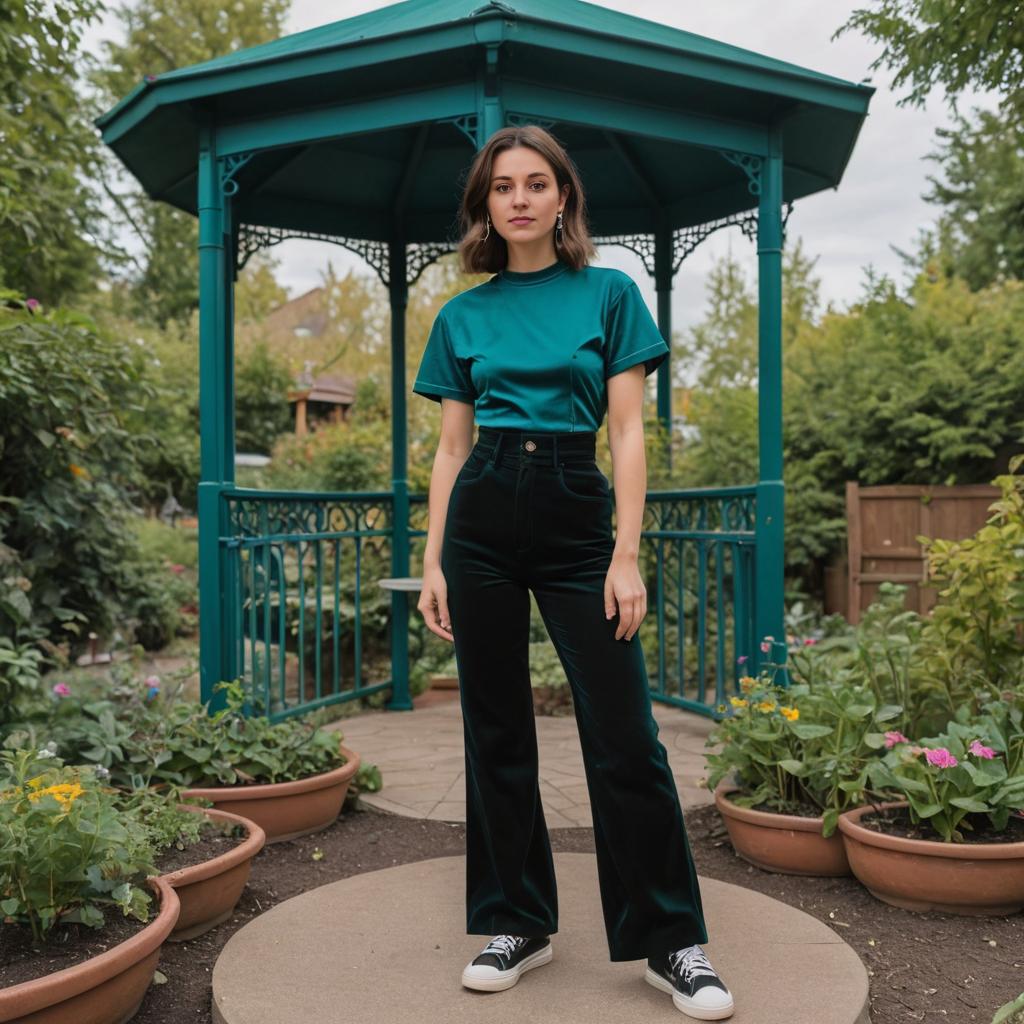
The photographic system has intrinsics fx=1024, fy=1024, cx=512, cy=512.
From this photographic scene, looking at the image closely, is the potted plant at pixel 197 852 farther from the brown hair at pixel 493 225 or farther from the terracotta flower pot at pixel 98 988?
the brown hair at pixel 493 225

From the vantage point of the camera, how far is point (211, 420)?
4.34 metres

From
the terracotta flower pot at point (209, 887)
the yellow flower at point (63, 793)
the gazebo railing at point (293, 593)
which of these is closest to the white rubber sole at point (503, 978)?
the terracotta flower pot at point (209, 887)

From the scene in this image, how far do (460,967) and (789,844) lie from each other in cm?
121

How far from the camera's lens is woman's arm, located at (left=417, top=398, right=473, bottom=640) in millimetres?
2256

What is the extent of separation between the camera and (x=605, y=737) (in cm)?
208

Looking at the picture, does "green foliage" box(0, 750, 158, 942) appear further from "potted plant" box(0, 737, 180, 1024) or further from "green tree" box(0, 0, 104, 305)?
"green tree" box(0, 0, 104, 305)

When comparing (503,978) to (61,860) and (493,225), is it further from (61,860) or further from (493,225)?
(493,225)

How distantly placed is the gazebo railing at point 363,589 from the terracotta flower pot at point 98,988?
6.42 feet

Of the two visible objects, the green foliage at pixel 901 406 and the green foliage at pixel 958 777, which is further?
the green foliage at pixel 901 406

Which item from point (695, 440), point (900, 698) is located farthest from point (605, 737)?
point (695, 440)

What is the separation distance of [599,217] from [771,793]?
3872mm

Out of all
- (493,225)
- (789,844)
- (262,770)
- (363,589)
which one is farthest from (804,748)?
(363,589)

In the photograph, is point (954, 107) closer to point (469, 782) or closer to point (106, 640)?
point (469, 782)

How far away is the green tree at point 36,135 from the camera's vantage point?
201 inches
